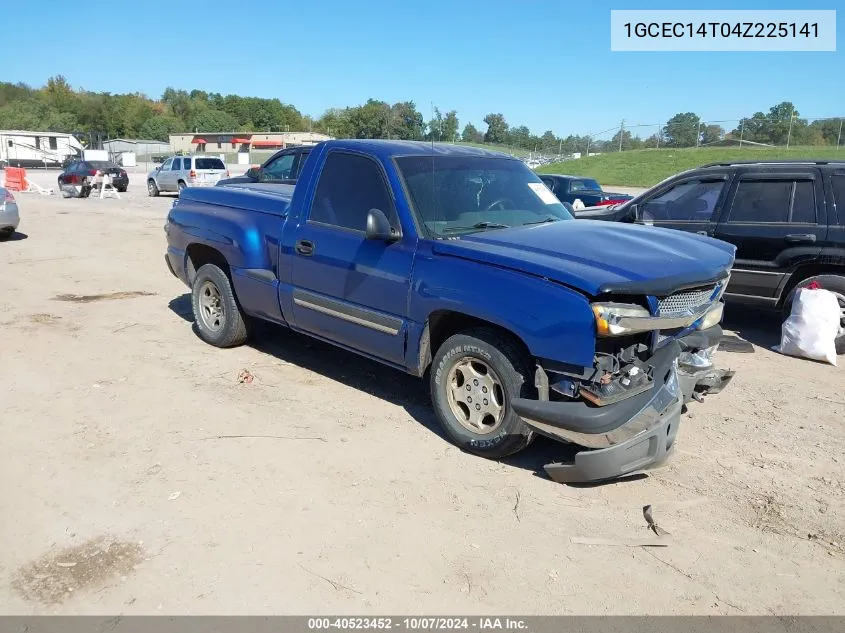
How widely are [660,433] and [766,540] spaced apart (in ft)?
2.41

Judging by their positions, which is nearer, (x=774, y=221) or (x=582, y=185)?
(x=774, y=221)

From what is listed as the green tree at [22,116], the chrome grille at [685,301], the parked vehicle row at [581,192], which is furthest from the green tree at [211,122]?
the chrome grille at [685,301]

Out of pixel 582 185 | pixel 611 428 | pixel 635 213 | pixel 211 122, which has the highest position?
pixel 211 122

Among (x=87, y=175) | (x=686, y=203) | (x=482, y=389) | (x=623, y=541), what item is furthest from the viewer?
(x=87, y=175)

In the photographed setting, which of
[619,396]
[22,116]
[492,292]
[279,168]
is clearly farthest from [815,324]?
[22,116]

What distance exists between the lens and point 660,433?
385 cm

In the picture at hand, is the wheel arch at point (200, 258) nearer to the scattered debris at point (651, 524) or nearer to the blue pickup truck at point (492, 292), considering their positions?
the blue pickup truck at point (492, 292)

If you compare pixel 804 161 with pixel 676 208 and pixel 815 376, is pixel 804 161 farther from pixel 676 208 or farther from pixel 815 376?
pixel 815 376

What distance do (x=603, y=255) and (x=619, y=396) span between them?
83 cm

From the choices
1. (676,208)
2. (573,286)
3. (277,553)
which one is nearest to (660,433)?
(573,286)

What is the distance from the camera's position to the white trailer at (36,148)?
6319cm

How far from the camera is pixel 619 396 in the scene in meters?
3.79

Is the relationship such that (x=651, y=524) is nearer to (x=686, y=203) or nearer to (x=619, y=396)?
(x=619, y=396)

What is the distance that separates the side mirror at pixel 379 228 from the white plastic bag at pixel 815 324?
14.0 ft
